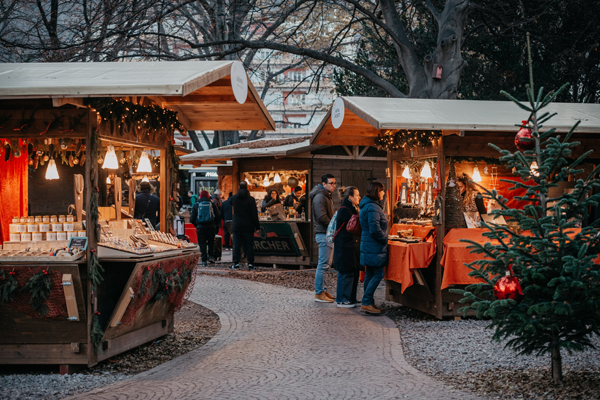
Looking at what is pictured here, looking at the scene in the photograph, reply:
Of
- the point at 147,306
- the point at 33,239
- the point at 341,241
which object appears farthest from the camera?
the point at 341,241

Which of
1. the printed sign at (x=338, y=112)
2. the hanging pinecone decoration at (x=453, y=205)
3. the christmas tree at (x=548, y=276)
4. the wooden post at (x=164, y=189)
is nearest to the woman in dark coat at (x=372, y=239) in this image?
the hanging pinecone decoration at (x=453, y=205)

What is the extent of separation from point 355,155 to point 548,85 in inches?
220

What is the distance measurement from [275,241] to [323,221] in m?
5.99

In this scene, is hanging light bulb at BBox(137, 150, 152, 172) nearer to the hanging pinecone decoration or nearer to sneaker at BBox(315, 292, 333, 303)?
sneaker at BBox(315, 292, 333, 303)

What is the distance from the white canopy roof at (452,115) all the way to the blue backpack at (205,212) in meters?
6.23

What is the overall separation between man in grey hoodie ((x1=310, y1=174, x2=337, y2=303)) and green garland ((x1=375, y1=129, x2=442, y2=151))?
1067mm

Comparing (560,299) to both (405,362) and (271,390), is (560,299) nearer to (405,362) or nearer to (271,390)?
(405,362)

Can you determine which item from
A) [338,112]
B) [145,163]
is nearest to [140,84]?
[145,163]

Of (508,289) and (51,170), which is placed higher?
(51,170)

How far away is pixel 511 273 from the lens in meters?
5.45

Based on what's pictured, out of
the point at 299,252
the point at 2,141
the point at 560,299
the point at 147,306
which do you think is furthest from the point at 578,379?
the point at 299,252

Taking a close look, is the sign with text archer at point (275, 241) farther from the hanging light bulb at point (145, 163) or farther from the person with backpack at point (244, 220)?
the hanging light bulb at point (145, 163)

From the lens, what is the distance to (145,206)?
12336 mm

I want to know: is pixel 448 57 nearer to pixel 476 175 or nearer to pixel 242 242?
pixel 476 175
